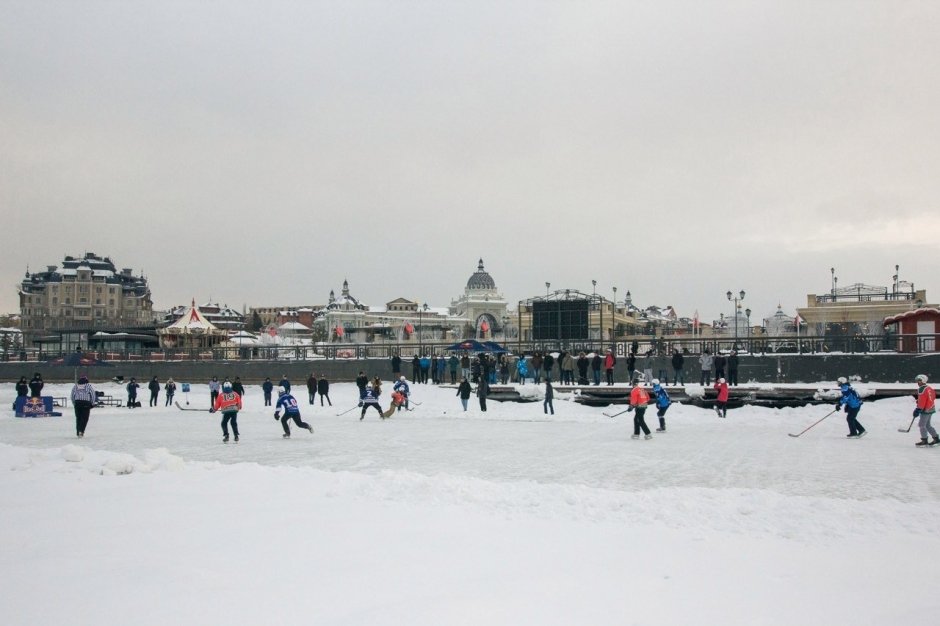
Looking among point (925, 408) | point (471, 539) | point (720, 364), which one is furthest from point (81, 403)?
point (720, 364)

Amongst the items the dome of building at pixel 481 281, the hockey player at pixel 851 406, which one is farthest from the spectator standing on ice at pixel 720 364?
the dome of building at pixel 481 281

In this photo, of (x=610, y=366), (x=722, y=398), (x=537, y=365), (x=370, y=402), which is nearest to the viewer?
(x=722, y=398)

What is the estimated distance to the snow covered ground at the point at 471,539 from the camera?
579 cm

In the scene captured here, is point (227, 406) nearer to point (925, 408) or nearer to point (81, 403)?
point (81, 403)

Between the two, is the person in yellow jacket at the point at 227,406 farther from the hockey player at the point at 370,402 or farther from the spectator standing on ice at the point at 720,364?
the spectator standing on ice at the point at 720,364

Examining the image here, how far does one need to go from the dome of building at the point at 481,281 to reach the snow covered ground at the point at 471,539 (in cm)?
12643

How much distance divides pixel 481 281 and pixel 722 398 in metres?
119

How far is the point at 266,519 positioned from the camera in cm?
844

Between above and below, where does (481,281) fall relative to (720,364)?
above

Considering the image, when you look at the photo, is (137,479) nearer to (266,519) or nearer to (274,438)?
(266,519)

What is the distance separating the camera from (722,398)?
76.2 ft

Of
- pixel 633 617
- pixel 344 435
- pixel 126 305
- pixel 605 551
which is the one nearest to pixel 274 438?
pixel 344 435

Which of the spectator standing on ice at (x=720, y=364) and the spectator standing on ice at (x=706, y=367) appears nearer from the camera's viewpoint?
the spectator standing on ice at (x=720, y=364)

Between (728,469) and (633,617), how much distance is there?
8087 millimetres
